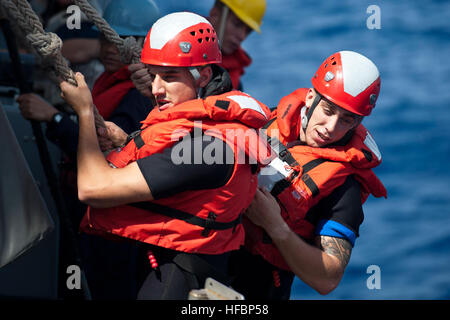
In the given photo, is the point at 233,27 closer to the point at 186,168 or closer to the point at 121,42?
the point at 121,42

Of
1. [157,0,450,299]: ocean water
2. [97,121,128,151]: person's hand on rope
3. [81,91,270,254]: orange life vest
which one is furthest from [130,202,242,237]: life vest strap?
[157,0,450,299]: ocean water

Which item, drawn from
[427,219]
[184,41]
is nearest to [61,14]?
[184,41]

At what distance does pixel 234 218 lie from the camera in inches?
107

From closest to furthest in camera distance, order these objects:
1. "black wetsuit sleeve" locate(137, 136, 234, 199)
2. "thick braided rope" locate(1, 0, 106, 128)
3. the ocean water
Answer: "black wetsuit sleeve" locate(137, 136, 234, 199)
"thick braided rope" locate(1, 0, 106, 128)
the ocean water

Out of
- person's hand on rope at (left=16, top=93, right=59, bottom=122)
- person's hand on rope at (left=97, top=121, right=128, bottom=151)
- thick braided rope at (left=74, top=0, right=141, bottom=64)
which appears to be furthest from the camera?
person's hand on rope at (left=16, top=93, right=59, bottom=122)

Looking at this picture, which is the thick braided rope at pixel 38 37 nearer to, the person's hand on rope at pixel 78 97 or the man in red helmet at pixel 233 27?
the person's hand on rope at pixel 78 97

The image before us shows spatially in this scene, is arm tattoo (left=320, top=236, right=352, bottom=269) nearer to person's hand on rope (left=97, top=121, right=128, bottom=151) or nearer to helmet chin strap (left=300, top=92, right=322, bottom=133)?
helmet chin strap (left=300, top=92, right=322, bottom=133)

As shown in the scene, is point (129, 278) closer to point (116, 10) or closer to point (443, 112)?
point (116, 10)

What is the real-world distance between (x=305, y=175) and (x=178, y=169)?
819 mm

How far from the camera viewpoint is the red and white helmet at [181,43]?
264cm

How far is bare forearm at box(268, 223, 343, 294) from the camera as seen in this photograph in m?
2.98

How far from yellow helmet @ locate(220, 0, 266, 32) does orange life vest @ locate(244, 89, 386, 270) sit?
2.18 metres

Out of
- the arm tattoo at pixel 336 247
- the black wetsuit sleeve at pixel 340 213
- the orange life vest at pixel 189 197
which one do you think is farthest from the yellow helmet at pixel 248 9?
the orange life vest at pixel 189 197

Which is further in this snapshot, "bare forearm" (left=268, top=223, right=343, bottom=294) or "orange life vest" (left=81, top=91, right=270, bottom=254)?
"bare forearm" (left=268, top=223, right=343, bottom=294)
